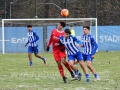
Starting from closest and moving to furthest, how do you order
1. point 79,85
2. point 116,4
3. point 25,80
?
point 79,85 < point 25,80 < point 116,4

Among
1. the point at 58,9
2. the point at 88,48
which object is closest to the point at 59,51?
the point at 88,48

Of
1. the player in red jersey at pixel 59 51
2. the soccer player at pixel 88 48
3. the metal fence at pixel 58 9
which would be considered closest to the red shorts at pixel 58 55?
the player in red jersey at pixel 59 51

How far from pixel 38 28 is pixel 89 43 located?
19.8 m

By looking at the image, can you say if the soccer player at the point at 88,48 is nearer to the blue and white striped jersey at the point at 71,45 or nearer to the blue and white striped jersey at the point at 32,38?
the blue and white striped jersey at the point at 71,45

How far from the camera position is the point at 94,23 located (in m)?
35.4

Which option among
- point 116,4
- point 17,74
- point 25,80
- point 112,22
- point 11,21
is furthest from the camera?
point 116,4

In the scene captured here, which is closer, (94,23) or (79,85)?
(79,85)

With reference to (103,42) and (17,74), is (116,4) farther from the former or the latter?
(17,74)

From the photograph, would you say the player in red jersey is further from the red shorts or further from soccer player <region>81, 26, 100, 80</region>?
soccer player <region>81, 26, 100, 80</region>

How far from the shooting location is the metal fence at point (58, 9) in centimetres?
3834

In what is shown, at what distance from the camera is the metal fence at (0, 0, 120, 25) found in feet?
126

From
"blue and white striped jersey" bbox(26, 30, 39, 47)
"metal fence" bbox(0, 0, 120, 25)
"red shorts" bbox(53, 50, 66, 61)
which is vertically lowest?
"red shorts" bbox(53, 50, 66, 61)

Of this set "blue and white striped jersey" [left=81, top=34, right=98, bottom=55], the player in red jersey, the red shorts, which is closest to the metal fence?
the player in red jersey

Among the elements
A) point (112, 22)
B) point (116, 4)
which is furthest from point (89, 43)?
point (116, 4)
